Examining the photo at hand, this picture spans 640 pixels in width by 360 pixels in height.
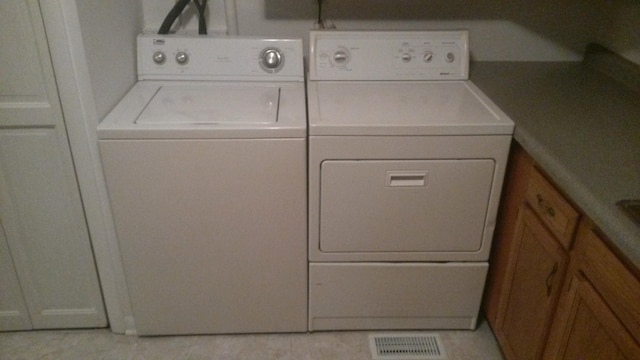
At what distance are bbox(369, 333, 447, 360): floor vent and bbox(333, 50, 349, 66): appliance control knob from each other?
1.10 m

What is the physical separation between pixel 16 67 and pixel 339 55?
43.8 inches

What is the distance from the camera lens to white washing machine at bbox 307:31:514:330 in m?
1.62

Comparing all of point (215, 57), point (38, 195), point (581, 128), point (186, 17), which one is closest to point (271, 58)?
point (215, 57)

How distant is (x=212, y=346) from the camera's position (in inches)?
77.1

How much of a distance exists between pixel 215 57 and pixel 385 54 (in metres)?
0.67

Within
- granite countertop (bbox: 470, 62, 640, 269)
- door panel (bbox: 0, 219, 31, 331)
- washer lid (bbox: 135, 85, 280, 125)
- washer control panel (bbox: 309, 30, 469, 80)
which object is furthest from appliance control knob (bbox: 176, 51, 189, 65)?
granite countertop (bbox: 470, 62, 640, 269)

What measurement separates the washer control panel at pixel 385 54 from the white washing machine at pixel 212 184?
0.34 feet

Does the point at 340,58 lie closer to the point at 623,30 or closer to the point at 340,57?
the point at 340,57

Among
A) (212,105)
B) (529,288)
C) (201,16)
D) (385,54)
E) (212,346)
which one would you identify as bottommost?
(212,346)

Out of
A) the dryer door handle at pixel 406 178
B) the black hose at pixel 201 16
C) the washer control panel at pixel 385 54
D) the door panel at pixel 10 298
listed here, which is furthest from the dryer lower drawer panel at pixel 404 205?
the door panel at pixel 10 298

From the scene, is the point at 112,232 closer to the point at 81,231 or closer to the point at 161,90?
the point at 81,231

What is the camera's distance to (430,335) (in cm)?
201

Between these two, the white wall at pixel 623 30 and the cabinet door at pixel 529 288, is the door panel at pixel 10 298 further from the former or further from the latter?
the white wall at pixel 623 30

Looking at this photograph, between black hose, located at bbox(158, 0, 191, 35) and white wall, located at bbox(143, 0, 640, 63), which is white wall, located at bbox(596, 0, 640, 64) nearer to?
white wall, located at bbox(143, 0, 640, 63)
